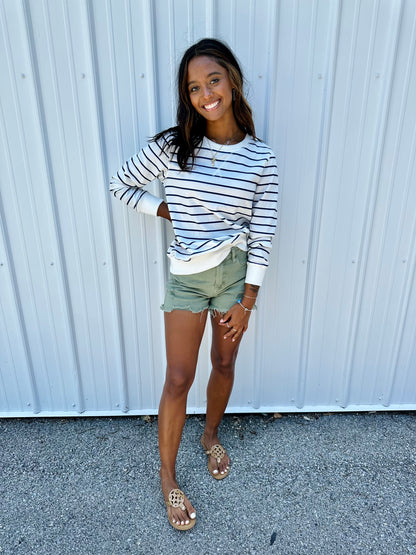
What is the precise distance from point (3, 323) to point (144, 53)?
1.60 m

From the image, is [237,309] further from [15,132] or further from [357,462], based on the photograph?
[15,132]

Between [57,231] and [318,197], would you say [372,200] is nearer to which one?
[318,197]

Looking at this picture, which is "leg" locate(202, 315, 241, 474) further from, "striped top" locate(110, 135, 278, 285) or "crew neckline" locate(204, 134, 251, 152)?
"crew neckline" locate(204, 134, 251, 152)

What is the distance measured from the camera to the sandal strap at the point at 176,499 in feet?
5.67

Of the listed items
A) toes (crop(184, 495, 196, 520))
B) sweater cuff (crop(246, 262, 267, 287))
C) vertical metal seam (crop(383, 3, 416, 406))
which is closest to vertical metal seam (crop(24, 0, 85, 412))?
toes (crop(184, 495, 196, 520))

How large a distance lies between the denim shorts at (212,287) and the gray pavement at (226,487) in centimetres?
93

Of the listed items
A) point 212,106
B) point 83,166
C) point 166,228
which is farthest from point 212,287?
point 83,166

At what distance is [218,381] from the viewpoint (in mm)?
1929

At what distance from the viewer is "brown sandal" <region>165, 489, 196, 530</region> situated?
1680mm

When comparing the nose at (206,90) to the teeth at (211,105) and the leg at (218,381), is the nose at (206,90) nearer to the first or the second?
the teeth at (211,105)

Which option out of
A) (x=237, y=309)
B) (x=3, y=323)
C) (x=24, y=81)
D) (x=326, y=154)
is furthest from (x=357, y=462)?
(x=24, y=81)

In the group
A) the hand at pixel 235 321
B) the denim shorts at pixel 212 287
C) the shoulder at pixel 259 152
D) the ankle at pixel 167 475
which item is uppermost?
the shoulder at pixel 259 152

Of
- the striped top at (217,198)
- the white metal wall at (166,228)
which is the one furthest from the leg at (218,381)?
the striped top at (217,198)

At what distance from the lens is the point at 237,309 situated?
1.65 m
